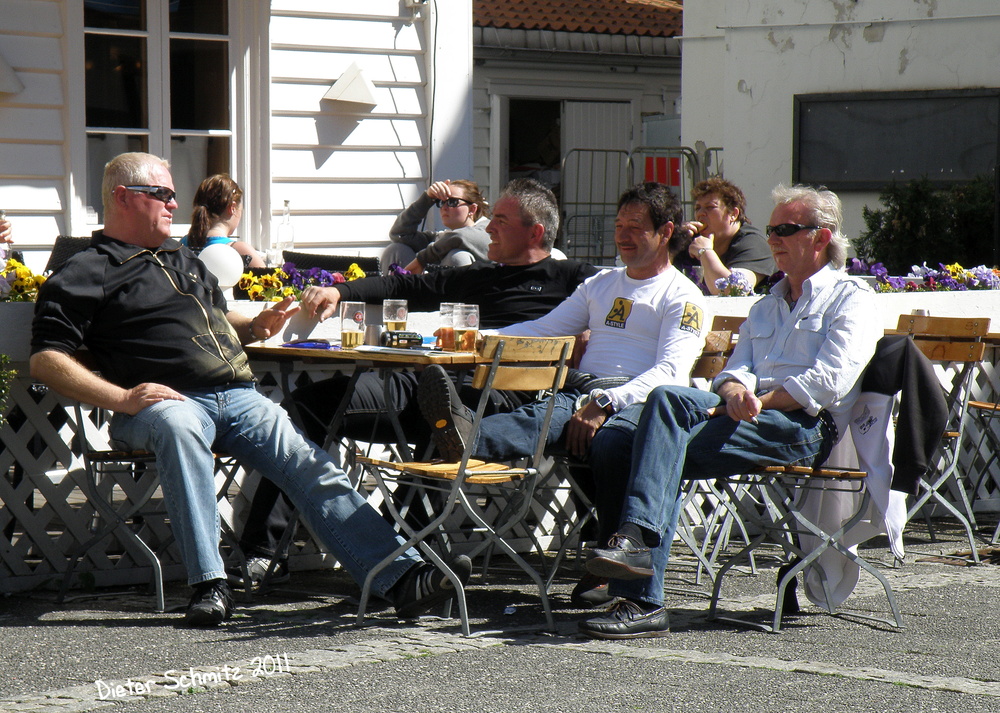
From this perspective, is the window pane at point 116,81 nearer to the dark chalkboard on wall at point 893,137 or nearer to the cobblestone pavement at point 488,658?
the cobblestone pavement at point 488,658

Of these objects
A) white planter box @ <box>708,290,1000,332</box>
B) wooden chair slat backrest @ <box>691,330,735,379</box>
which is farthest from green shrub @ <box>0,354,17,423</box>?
white planter box @ <box>708,290,1000,332</box>

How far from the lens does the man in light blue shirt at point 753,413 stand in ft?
16.7

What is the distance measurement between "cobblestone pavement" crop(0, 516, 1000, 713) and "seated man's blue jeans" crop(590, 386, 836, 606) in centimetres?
39

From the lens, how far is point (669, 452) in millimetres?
5172

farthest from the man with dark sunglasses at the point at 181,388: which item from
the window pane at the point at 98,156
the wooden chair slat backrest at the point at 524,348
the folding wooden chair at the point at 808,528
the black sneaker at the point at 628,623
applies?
the window pane at the point at 98,156

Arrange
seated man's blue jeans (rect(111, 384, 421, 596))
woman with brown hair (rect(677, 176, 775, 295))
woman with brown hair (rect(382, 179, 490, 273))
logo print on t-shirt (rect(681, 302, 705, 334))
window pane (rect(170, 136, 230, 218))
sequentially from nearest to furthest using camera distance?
seated man's blue jeans (rect(111, 384, 421, 596))
logo print on t-shirt (rect(681, 302, 705, 334))
woman with brown hair (rect(382, 179, 490, 273))
woman with brown hair (rect(677, 176, 775, 295))
window pane (rect(170, 136, 230, 218))

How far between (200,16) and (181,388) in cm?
499

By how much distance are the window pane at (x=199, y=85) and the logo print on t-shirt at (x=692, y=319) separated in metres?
4.98

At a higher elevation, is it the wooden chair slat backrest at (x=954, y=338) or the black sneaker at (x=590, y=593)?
the wooden chair slat backrest at (x=954, y=338)

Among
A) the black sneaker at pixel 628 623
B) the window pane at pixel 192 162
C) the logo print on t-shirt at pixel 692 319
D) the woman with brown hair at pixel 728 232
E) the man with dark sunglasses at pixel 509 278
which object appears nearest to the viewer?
the black sneaker at pixel 628 623

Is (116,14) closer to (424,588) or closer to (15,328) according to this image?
(15,328)

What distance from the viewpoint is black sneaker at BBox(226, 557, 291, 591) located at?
5.88 metres

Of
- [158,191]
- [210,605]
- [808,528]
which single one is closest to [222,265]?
[158,191]

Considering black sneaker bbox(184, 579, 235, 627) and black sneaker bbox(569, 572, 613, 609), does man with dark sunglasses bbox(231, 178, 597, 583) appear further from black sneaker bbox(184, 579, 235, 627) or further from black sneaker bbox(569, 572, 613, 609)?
black sneaker bbox(184, 579, 235, 627)
